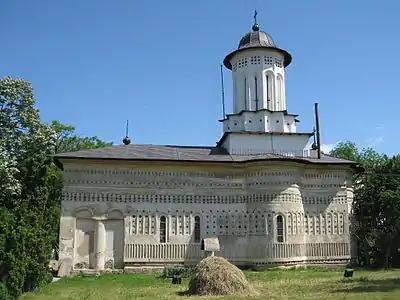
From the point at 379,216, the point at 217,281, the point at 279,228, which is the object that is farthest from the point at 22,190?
the point at 379,216

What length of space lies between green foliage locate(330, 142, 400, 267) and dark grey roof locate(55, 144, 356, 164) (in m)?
1.95

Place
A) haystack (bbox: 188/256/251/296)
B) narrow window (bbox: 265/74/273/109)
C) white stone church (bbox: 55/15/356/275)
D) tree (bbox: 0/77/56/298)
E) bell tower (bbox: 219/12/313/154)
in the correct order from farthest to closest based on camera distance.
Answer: narrow window (bbox: 265/74/273/109) < bell tower (bbox: 219/12/313/154) < white stone church (bbox: 55/15/356/275) < haystack (bbox: 188/256/251/296) < tree (bbox: 0/77/56/298)

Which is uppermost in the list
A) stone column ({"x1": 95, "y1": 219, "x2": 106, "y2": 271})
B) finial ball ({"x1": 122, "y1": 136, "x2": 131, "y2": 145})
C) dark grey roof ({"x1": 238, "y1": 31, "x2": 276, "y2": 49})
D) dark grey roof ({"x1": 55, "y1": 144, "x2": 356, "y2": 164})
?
dark grey roof ({"x1": 238, "y1": 31, "x2": 276, "y2": 49})

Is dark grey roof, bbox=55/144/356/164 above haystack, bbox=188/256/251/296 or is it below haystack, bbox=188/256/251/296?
above

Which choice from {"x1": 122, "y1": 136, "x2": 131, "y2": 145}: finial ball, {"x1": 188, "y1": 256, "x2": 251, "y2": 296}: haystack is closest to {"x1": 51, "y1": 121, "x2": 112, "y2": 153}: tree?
{"x1": 122, "y1": 136, "x2": 131, "y2": 145}: finial ball

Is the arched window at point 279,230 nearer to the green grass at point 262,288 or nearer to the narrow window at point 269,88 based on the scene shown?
the green grass at point 262,288

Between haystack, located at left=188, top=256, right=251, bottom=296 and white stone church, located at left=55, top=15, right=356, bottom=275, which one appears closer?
haystack, located at left=188, top=256, right=251, bottom=296

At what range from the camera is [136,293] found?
14930 mm

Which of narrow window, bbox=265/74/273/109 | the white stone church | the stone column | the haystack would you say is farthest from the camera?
narrow window, bbox=265/74/273/109

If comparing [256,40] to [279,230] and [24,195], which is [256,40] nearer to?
[279,230]

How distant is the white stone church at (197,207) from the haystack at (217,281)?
827cm

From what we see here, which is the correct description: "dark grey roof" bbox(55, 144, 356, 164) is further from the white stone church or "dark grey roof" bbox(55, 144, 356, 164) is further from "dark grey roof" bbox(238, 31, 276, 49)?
"dark grey roof" bbox(238, 31, 276, 49)

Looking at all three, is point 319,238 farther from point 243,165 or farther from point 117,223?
point 117,223

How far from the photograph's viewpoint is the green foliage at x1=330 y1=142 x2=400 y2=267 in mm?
22812
